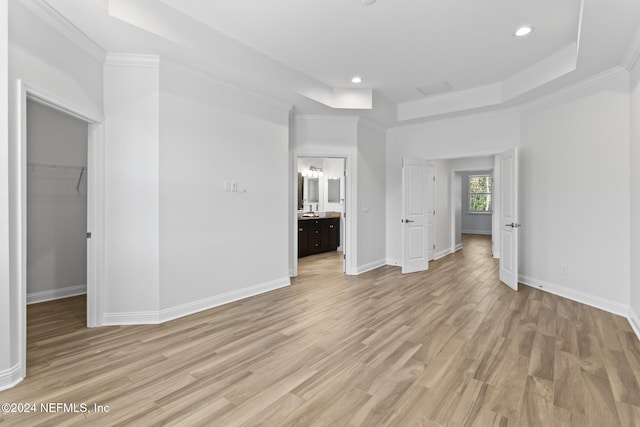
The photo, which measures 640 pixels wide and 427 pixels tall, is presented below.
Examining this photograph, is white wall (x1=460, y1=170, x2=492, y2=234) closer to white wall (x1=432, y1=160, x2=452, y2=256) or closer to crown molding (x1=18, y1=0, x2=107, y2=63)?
white wall (x1=432, y1=160, x2=452, y2=256)

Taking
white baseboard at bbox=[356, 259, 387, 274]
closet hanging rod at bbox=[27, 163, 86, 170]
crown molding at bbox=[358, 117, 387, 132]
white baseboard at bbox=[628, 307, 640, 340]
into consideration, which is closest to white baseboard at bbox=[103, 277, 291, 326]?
white baseboard at bbox=[356, 259, 387, 274]

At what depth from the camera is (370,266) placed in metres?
5.93

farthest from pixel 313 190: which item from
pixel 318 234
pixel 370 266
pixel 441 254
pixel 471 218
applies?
pixel 471 218

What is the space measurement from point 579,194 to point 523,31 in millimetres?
2160

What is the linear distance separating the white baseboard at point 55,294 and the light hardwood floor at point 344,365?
0.22 meters

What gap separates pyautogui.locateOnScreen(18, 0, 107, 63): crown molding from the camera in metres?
2.38

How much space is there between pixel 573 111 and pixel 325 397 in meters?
4.57

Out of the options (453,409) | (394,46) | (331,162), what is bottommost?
(453,409)

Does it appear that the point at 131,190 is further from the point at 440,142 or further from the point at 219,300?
the point at 440,142

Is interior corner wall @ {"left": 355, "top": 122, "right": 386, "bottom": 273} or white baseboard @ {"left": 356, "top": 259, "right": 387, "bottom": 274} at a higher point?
interior corner wall @ {"left": 355, "top": 122, "right": 386, "bottom": 273}

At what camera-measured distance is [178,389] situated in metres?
2.16

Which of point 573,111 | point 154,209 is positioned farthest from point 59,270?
point 573,111

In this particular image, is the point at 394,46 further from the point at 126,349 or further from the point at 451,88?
the point at 126,349

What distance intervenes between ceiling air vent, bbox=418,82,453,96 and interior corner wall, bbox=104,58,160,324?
372 cm
